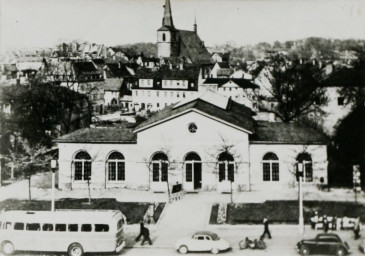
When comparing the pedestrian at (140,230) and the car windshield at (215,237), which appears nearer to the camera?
the car windshield at (215,237)

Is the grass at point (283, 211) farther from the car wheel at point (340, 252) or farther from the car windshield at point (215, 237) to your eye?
the car wheel at point (340, 252)

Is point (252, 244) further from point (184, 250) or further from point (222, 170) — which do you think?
point (222, 170)

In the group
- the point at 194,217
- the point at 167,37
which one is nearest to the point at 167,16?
Result: the point at 167,37

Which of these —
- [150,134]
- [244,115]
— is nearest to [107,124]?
[150,134]

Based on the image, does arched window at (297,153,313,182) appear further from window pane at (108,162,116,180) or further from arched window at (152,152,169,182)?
window pane at (108,162,116,180)

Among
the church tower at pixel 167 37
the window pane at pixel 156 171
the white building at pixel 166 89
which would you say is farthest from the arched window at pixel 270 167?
the church tower at pixel 167 37
